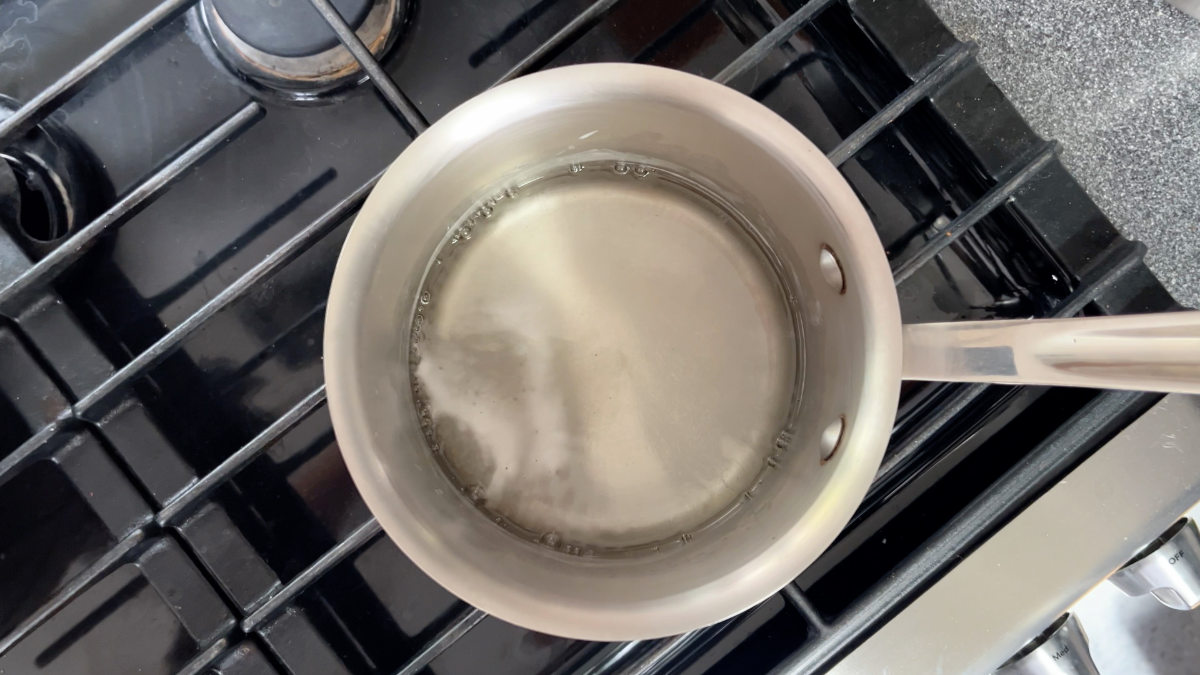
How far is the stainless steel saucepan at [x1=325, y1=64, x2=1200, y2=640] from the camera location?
32 cm

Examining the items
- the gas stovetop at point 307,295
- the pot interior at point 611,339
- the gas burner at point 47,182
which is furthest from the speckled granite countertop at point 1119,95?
the gas burner at point 47,182

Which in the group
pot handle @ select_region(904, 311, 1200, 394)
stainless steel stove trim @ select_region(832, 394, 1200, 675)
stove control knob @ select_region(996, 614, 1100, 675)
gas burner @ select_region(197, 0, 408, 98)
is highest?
gas burner @ select_region(197, 0, 408, 98)

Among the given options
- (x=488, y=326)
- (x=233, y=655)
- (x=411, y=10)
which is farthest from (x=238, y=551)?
(x=411, y=10)

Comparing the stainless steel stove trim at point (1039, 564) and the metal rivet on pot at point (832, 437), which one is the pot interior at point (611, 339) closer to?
the metal rivet on pot at point (832, 437)

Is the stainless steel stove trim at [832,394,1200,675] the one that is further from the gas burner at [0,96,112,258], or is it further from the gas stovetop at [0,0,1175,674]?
the gas burner at [0,96,112,258]

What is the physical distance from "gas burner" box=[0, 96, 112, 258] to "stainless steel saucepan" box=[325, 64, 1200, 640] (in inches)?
7.5

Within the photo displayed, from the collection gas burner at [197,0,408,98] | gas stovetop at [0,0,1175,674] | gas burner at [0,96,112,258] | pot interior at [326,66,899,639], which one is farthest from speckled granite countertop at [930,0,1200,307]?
gas burner at [0,96,112,258]

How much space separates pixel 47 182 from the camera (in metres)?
0.40

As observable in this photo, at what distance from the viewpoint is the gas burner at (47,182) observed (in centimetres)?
39

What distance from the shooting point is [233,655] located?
0.39 m

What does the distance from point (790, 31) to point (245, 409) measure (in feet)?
1.21

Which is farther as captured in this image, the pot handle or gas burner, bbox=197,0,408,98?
gas burner, bbox=197,0,408,98

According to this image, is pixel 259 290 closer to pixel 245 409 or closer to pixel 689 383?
pixel 245 409

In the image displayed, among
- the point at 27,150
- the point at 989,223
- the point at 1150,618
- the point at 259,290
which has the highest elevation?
the point at 27,150
